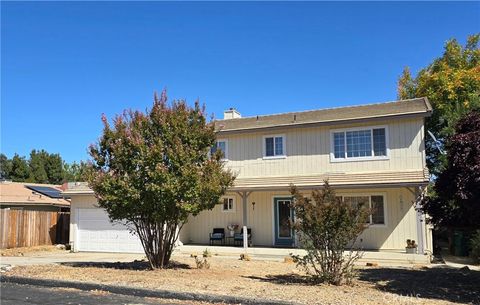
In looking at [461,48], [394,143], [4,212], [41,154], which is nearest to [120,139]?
[394,143]

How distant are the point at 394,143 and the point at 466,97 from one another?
10219 mm

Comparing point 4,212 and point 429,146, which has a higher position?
point 429,146

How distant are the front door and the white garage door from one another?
21.5ft

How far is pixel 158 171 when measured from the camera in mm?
11992

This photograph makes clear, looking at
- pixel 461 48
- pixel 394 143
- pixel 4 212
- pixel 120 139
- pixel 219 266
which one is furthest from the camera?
pixel 461 48

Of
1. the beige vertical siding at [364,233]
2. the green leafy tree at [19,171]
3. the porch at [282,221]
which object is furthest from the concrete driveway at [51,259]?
the green leafy tree at [19,171]

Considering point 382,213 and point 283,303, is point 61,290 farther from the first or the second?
point 382,213

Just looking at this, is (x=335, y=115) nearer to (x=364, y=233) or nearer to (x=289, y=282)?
(x=364, y=233)

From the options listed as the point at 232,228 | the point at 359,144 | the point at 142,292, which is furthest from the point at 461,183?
the point at 232,228

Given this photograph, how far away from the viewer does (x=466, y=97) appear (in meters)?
26.8

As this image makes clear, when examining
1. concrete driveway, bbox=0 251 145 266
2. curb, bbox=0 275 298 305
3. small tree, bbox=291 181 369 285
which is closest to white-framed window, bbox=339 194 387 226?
small tree, bbox=291 181 369 285

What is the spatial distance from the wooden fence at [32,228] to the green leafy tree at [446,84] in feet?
67.8

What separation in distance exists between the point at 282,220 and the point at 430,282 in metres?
10.4

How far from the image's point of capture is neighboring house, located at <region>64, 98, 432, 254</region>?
1895 cm
